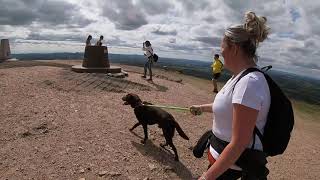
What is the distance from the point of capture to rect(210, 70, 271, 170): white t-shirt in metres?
2.55

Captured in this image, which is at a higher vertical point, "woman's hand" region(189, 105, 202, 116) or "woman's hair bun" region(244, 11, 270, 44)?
"woman's hair bun" region(244, 11, 270, 44)

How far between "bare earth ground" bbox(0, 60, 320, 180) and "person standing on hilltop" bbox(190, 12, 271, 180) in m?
4.18

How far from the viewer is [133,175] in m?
6.88

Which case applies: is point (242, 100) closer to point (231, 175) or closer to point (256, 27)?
point (256, 27)

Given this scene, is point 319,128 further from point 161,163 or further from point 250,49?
point 250,49

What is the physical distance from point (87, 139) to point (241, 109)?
6.00 metres

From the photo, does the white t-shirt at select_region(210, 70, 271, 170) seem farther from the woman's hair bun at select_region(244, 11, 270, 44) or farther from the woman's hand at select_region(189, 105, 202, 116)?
the woman's hand at select_region(189, 105, 202, 116)

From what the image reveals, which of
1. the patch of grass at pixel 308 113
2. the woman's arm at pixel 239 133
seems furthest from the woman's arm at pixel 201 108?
the patch of grass at pixel 308 113

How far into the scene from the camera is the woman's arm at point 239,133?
2.53m

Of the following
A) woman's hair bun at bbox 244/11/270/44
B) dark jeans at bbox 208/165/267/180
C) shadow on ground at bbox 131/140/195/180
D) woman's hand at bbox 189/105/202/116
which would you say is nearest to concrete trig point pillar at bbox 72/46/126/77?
shadow on ground at bbox 131/140/195/180

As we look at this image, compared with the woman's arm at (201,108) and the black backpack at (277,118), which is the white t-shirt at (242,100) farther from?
the woman's arm at (201,108)

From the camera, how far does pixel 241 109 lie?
2.54 metres

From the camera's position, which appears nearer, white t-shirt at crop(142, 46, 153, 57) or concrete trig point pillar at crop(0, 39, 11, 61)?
white t-shirt at crop(142, 46, 153, 57)

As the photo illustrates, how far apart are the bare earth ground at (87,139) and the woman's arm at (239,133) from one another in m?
4.36
